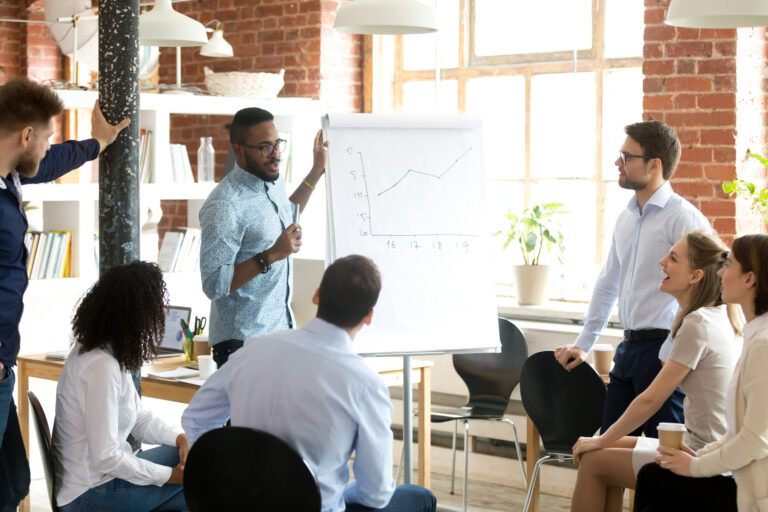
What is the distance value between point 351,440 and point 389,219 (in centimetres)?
115

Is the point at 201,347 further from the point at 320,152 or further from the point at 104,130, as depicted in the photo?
the point at 104,130

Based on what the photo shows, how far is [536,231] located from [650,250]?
1.60 m

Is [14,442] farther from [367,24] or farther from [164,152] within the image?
[164,152]

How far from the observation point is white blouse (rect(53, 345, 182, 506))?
2609mm

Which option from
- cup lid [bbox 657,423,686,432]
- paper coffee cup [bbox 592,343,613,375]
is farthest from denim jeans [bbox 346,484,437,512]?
paper coffee cup [bbox 592,343,613,375]

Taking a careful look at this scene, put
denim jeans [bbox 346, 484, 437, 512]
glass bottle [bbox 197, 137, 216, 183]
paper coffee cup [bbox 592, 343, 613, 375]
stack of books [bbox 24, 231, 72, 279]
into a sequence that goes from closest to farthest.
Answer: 1. denim jeans [bbox 346, 484, 437, 512]
2. paper coffee cup [bbox 592, 343, 613, 375]
3. stack of books [bbox 24, 231, 72, 279]
4. glass bottle [bbox 197, 137, 216, 183]

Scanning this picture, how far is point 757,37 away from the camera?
4.51 m

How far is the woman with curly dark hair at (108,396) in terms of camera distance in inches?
103

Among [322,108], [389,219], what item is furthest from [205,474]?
[322,108]

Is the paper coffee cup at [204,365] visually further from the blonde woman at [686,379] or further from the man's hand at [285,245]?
the blonde woman at [686,379]

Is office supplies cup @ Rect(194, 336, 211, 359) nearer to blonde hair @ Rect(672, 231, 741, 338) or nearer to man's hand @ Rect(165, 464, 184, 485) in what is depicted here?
man's hand @ Rect(165, 464, 184, 485)

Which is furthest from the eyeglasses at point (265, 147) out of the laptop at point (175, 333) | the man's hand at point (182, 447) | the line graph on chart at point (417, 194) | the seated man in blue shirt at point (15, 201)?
the laptop at point (175, 333)

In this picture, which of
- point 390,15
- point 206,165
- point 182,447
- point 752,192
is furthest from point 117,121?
point 206,165

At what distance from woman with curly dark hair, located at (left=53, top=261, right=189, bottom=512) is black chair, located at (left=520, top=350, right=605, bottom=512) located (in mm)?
1621
